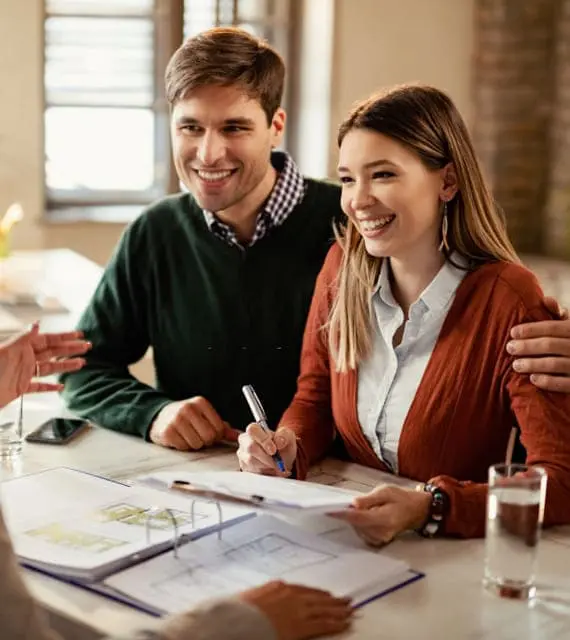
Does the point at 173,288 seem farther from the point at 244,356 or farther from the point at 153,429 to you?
the point at 153,429

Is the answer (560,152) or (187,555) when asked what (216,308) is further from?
(560,152)

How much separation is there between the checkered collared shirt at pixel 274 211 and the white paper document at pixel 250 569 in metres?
0.95

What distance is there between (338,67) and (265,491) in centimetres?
418

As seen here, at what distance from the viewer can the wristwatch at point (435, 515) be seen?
1613mm

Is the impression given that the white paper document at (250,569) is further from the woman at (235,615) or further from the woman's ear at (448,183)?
the woman's ear at (448,183)

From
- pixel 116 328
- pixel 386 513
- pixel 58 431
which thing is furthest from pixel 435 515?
pixel 116 328

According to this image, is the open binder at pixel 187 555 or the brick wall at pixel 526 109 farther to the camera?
the brick wall at pixel 526 109

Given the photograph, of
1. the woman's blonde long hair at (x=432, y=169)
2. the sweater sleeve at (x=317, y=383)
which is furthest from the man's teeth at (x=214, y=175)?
the woman's blonde long hair at (x=432, y=169)

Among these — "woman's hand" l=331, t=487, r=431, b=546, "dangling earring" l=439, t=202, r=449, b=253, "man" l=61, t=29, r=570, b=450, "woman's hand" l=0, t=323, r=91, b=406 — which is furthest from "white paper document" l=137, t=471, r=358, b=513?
"man" l=61, t=29, r=570, b=450

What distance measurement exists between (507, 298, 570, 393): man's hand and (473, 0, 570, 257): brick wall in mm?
3945

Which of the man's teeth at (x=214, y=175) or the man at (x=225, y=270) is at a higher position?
the man's teeth at (x=214, y=175)

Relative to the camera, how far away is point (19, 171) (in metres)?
5.23

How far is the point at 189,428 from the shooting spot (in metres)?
2.03

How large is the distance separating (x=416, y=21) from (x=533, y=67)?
617 millimetres
